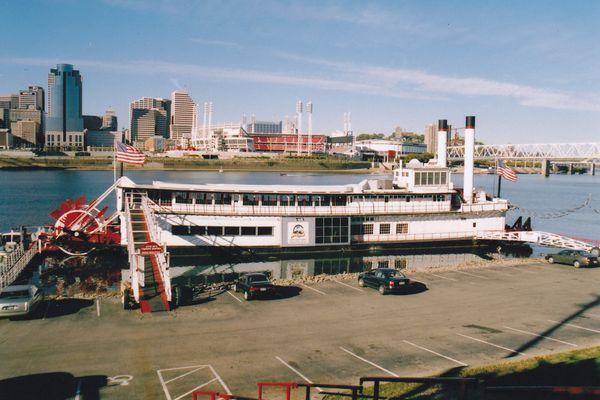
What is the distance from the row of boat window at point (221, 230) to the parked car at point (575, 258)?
2459 cm

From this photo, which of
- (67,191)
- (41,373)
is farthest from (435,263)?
(67,191)

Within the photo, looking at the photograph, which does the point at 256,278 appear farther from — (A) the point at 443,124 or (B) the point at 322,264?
(A) the point at 443,124

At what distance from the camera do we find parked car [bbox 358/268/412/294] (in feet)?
93.9

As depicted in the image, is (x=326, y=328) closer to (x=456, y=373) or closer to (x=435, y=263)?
(x=456, y=373)

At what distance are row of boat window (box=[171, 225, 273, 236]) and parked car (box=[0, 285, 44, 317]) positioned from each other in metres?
20.1

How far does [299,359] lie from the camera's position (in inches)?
711

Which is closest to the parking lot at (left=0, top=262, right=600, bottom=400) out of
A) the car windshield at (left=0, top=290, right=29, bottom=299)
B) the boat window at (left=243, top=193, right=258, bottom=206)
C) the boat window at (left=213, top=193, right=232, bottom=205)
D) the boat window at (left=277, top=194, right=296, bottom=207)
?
the car windshield at (left=0, top=290, right=29, bottom=299)

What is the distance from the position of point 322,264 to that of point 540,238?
21924 millimetres

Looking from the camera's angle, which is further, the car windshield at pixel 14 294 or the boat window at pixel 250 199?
the boat window at pixel 250 199

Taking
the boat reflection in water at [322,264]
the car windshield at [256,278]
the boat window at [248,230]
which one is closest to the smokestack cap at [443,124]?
the boat reflection in water at [322,264]

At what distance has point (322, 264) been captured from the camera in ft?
157

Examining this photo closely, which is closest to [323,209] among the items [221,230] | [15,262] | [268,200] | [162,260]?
[268,200]

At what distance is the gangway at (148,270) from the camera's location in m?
25.4

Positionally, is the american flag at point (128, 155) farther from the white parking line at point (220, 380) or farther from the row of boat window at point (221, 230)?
the white parking line at point (220, 380)
